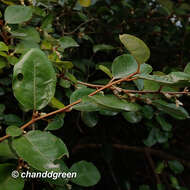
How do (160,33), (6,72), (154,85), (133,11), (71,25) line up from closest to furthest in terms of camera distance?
(154,85), (6,72), (71,25), (133,11), (160,33)

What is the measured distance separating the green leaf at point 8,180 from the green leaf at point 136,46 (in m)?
0.44

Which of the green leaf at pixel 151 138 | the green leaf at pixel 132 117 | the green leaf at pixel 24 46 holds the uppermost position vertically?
the green leaf at pixel 24 46

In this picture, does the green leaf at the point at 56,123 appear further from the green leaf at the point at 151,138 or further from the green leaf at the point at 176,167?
the green leaf at the point at 176,167

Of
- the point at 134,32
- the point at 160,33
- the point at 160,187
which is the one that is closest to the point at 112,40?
the point at 134,32

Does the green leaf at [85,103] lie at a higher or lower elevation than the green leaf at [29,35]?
lower

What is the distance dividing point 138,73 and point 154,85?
17 cm

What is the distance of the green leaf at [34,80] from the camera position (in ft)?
1.67

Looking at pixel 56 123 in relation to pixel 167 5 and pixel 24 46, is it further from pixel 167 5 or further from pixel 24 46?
pixel 167 5

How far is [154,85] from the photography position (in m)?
0.69

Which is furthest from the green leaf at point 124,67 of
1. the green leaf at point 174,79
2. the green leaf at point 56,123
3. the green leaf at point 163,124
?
the green leaf at point 163,124

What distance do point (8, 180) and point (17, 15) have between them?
0.51 metres

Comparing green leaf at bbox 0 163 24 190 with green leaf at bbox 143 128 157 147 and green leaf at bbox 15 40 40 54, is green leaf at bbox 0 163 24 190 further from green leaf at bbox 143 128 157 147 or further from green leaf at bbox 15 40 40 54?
green leaf at bbox 143 128 157 147

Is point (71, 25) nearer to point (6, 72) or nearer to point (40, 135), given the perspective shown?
point (6, 72)

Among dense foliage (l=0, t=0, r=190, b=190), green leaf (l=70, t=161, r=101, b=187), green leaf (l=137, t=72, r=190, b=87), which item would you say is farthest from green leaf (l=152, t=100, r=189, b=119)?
green leaf (l=70, t=161, r=101, b=187)
